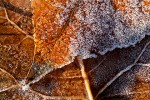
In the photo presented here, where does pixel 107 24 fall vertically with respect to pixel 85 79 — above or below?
above

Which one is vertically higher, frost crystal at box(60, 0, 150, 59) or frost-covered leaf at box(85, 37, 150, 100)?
frost crystal at box(60, 0, 150, 59)

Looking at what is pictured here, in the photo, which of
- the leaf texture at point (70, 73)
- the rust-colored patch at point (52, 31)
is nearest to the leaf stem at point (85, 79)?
the leaf texture at point (70, 73)

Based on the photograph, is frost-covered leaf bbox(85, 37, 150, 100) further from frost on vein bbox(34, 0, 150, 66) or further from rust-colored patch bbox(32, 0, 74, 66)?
rust-colored patch bbox(32, 0, 74, 66)

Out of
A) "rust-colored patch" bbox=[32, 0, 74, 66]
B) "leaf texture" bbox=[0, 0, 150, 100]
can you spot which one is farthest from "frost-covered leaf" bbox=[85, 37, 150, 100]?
"rust-colored patch" bbox=[32, 0, 74, 66]

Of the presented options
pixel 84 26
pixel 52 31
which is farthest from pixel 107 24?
pixel 52 31

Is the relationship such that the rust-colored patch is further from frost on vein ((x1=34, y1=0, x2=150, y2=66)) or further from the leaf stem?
the leaf stem

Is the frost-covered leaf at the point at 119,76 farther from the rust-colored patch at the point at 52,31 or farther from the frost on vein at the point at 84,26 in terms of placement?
the rust-colored patch at the point at 52,31

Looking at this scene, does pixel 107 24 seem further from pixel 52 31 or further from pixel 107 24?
pixel 52 31

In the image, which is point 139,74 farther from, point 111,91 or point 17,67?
point 17,67
